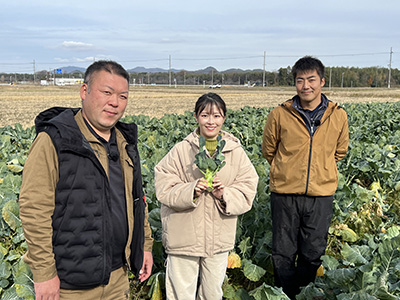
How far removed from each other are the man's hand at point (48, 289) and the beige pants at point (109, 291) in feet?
0.35

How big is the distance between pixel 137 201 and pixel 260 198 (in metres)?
2.19

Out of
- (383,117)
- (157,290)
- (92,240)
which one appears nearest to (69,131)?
(92,240)

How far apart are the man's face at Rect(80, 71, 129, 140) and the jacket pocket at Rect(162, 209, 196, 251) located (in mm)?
931

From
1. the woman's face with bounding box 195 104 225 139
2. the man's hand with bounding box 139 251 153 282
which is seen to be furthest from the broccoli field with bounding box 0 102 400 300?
the woman's face with bounding box 195 104 225 139

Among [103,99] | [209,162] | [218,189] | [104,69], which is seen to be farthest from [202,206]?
[104,69]

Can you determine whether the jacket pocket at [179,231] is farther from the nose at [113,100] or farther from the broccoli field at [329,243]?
the nose at [113,100]

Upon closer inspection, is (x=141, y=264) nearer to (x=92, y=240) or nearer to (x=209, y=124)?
(x=92, y=240)

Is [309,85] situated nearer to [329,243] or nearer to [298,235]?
[298,235]

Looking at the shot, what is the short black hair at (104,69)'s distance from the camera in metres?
2.13

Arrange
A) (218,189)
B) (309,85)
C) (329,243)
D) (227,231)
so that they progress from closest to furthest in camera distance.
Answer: (218,189), (227,231), (309,85), (329,243)

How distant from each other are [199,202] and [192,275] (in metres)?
0.59

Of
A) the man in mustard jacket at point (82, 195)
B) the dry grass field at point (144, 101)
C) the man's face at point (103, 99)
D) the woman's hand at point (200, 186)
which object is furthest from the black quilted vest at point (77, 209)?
the dry grass field at point (144, 101)

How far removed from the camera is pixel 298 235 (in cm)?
338

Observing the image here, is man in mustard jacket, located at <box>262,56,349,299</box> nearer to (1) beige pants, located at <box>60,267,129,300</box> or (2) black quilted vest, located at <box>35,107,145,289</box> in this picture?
(1) beige pants, located at <box>60,267,129,300</box>
